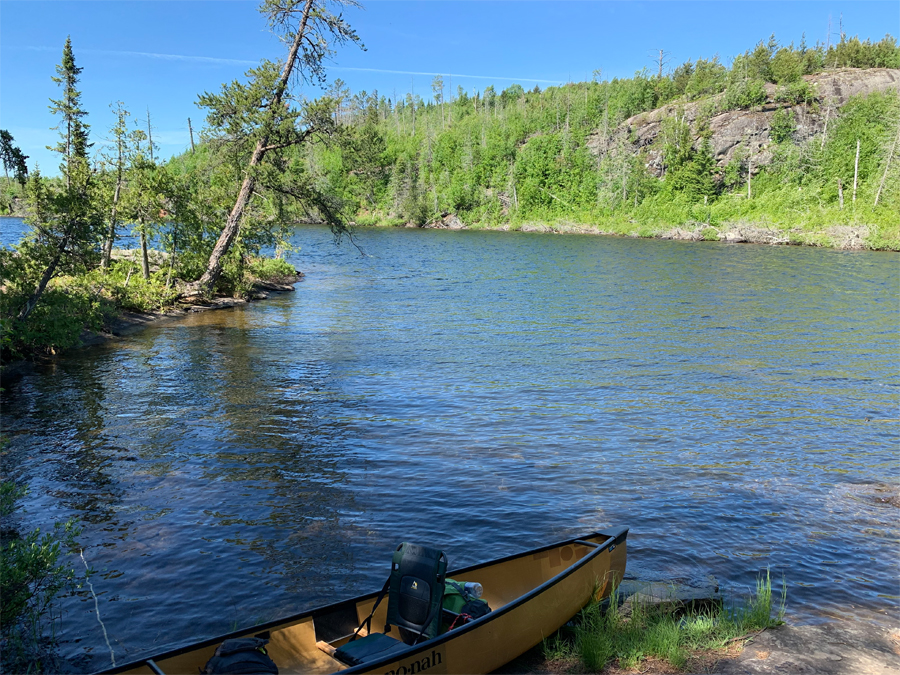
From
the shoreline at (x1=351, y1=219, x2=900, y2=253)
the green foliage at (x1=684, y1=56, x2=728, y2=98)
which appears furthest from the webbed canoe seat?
the green foliage at (x1=684, y1=56, x2=728, y2=98)

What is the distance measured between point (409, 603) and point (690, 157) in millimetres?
118140

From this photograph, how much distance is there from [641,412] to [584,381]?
2.95 metres

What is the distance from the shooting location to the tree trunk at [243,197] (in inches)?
1090

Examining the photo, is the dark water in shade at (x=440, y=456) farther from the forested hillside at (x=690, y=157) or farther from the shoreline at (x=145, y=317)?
the forested hillside at (x=690, y=157)

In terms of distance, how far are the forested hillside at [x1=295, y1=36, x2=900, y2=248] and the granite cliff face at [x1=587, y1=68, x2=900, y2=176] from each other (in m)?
0.27

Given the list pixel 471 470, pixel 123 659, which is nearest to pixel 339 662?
pixel 123 659

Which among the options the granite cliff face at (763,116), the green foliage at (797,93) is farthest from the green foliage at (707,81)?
the green foliage at (797,93)

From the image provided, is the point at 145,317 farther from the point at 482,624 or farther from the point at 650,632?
the point at 650,632

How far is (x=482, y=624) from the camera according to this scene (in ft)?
19.2

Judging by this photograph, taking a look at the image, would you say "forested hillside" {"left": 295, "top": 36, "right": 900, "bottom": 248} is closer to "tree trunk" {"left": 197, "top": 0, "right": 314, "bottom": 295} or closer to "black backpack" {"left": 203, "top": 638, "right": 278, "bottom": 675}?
"tree trunk" {"left": 197, "top": 0, "right": 314, "bottom": 295}

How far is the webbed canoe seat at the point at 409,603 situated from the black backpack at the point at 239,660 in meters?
0.92

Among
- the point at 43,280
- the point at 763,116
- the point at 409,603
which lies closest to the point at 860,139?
the point at 763,116

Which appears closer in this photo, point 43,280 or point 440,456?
point 440,456

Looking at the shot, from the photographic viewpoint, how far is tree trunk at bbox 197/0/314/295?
27.7 meters
